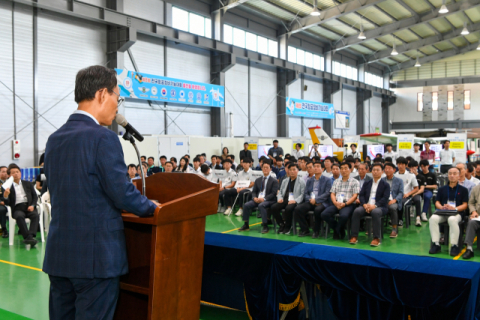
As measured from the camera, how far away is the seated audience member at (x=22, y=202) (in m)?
6.54

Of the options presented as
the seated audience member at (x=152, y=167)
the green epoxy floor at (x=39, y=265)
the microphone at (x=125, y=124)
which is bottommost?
the green epoxy floor at (x=39, y=265)

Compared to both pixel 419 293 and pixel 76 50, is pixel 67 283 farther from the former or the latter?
pixel 76 50

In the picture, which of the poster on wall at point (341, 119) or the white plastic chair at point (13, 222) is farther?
the poster on wall at point (341, 119)

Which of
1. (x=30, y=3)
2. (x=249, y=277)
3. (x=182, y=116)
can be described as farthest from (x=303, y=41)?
(x=249, y=277)

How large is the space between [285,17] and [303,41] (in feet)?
9.81

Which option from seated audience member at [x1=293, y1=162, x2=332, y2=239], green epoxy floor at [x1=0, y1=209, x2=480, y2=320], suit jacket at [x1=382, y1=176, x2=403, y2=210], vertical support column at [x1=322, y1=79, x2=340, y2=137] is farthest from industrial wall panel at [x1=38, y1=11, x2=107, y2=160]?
vertical support column at [x1=322, y1=79, x2=340, y2=137]

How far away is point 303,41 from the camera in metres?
21.7

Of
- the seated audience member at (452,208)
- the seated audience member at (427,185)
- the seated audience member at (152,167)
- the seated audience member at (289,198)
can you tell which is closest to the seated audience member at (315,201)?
the seated audience member at (289,198)

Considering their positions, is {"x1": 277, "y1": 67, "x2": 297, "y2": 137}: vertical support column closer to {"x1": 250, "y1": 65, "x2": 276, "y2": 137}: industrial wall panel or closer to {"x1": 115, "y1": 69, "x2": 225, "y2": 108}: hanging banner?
{"x1": 250, "y1": 65, "x2": 276, "y2": 137}: industrial wall panel

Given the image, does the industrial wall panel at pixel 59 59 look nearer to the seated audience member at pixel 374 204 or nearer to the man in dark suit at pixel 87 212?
the seated audience member at pixel 374 204

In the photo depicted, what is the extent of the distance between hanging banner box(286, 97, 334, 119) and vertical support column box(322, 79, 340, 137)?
124 centimetres

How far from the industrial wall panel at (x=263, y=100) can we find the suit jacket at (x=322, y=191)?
470 inches

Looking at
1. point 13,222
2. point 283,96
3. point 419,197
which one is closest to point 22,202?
point 13,222

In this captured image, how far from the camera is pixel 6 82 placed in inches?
430
